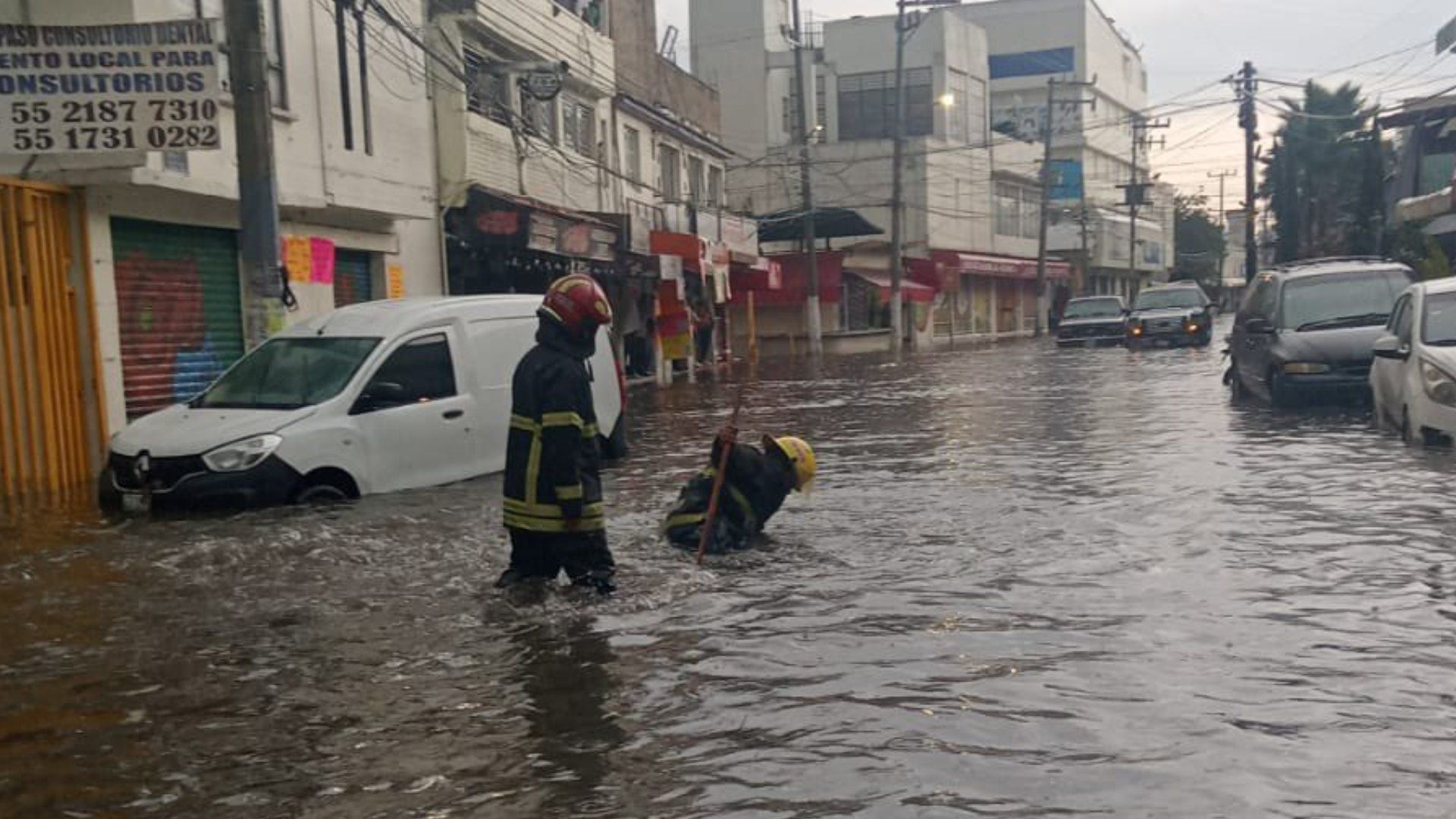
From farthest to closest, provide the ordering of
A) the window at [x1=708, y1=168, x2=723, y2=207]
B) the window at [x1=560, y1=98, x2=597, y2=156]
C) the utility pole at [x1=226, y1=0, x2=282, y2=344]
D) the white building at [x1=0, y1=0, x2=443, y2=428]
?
the window at [x1=708, y1=168, x2=723, y2=207], the window at [x1=560, y1=98, x2=597, y2=156], the white building at [x1=0, y1=0, x2=443, y2=428], the utility pole at [x1=226, y1=0, x2=282, y2=344]

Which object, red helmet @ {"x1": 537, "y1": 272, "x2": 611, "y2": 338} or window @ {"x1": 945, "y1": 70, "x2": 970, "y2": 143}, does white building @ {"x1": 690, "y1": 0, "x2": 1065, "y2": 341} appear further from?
red helmet @ {"x1": 537, "y1": 272, "x2": 611, "y2": 338}

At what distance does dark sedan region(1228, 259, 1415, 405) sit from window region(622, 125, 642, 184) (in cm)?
1721

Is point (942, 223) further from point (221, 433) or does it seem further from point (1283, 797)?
point (1283, 797)

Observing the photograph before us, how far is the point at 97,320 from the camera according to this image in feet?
44.7

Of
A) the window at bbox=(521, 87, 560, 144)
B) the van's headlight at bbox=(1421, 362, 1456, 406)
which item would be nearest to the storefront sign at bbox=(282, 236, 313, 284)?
the window at bbox=(521, 87, 560, 144)

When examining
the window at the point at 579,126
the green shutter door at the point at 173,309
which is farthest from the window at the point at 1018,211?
the green shutter door at the point at 173,309

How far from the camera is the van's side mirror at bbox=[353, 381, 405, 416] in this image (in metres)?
10.0

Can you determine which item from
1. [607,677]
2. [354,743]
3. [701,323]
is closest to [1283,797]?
[607,677]

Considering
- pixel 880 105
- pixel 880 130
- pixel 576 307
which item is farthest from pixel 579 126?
pixel 880 105

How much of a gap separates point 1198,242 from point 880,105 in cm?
6341

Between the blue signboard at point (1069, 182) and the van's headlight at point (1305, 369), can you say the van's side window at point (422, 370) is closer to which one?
the van's headlight at point (1305, 369)

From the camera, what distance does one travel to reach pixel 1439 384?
1105 centimetres

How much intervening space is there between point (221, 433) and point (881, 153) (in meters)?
51.2

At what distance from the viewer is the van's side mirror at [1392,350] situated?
11.6m
